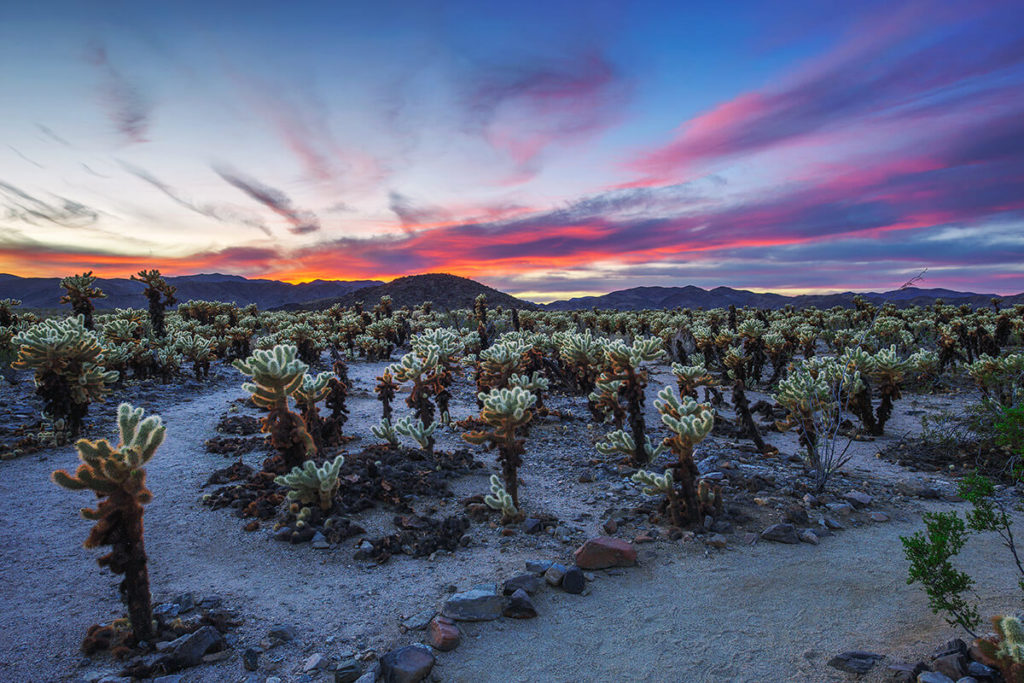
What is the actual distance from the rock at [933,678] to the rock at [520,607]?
309 cm

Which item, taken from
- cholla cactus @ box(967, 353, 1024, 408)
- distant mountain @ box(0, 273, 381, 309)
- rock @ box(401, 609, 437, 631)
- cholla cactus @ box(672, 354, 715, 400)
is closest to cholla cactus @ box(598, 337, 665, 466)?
cholla cactus @ box(672, 354, 715, 400)

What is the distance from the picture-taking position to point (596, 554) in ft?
18.6

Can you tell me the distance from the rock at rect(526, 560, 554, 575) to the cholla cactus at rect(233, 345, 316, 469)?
3.46 metres

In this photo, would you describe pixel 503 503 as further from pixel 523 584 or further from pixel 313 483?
pixel 313 483

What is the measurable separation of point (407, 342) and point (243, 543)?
23.8 meters

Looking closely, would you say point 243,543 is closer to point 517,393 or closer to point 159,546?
point 159,546

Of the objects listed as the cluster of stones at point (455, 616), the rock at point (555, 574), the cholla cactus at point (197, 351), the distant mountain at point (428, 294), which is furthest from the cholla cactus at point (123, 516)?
the distant mountain at point (428, 294)

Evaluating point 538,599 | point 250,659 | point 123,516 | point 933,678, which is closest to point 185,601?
point 123,516

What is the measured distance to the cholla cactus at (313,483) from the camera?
6.50 meters

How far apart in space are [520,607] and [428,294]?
73698 mm

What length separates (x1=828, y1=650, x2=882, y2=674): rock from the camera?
147 inches

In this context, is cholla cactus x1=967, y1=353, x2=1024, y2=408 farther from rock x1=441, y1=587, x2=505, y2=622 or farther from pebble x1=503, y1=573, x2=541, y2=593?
rock x1=441, y1=587, x2=505, y2=622

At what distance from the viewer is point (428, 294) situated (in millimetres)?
76438

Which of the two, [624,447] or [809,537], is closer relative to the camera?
[809,537]
